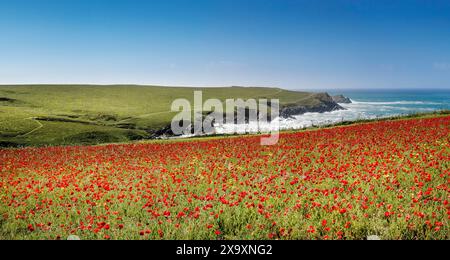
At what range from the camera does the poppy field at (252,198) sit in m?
7.74

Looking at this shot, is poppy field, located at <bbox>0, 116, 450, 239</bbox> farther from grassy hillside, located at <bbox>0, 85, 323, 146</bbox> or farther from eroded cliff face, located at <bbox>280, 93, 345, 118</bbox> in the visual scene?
eroded cliff face, located at <bbox>280, 93, 345, 118</bbox>

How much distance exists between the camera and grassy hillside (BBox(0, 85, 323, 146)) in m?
73.8

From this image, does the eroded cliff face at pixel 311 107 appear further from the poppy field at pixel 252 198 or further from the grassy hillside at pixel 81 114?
the poppy field at pixel 252 198

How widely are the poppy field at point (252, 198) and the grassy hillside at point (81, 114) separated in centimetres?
6198

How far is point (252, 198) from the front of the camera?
32.3ft

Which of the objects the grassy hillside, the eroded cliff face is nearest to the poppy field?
the grassy hillside

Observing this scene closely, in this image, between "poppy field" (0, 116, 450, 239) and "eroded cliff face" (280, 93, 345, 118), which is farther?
"eroded cliff face" (280, 93, 345, 118)

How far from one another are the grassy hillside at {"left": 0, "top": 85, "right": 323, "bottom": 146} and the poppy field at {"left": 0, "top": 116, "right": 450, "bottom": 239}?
62.0m

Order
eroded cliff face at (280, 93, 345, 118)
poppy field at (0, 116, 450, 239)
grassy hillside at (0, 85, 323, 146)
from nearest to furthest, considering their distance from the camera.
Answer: poppy field at (0, 116, 450, 239), grassy hillside at (0, 85, 323, 146), eroded cliff face at (280, 93, 345, 118)

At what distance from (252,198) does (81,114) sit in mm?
107276

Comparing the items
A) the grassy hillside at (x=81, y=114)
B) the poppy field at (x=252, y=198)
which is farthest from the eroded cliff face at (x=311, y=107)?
the poppy field at (x=252, y=198)
